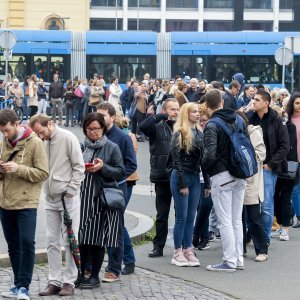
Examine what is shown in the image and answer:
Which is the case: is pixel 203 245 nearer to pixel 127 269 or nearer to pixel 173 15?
pixel 127 269

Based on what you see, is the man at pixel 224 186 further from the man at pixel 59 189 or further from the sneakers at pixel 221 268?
the man at pixel 59 189

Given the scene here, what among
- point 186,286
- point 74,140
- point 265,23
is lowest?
point 186,286

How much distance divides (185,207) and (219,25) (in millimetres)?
72650

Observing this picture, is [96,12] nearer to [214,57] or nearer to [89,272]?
[214,57]

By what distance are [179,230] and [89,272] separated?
143 centimetres

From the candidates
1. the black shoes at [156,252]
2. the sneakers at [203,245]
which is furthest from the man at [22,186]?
the sneakers at [203,245]

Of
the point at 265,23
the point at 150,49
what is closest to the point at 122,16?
the point at 265,23

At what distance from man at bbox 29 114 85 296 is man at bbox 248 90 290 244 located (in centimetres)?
341

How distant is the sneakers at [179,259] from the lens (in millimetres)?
10312

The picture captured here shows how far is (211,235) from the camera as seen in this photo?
39.2 ft

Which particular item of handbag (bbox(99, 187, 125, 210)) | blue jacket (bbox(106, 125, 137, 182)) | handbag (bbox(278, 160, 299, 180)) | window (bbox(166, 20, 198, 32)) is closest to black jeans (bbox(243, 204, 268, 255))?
handbag (bbox(278, 160, 299, 180))

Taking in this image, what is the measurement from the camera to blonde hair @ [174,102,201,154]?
10078 mm

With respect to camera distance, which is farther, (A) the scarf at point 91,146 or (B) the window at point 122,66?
(B) the window at point 122,66

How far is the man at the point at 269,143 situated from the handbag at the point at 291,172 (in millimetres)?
590
